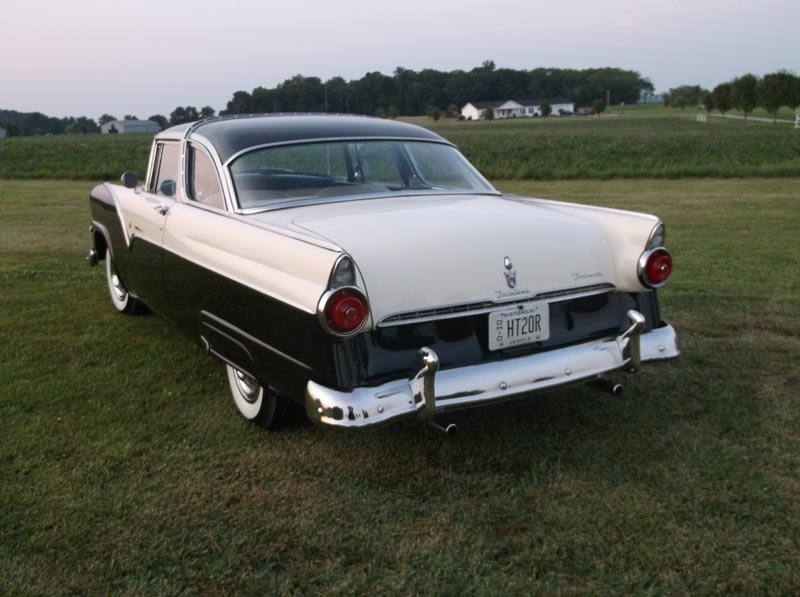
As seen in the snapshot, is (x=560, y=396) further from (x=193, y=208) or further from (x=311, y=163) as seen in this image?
(x=193, y=208)

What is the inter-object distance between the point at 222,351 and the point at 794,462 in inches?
101

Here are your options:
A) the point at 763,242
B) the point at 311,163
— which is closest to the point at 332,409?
the point at 311,163

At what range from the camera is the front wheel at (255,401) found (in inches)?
145

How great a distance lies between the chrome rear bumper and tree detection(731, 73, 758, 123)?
275 feet

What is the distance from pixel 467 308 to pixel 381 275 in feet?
1.31

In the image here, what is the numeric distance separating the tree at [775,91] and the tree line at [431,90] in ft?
94.9

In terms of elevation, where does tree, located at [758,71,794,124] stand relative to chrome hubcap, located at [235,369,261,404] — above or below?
above

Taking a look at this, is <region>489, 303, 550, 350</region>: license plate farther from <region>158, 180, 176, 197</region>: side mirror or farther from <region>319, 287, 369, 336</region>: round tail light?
<region>158, 180, 176, 197</region>: side mirror

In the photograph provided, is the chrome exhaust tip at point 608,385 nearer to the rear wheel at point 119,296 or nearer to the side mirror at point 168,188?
the side mirror at point 168,188

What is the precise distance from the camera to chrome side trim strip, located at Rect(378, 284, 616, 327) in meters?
3.03

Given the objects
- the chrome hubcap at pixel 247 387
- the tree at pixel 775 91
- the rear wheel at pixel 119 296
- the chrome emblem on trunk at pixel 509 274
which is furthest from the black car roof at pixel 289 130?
the tree at pixel 775 91

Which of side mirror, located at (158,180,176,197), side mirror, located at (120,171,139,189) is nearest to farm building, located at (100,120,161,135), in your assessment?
side mirror, located at (120,171,139,189)

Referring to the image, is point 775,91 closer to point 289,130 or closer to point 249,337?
point 289,130

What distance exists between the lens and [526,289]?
10.7 feet
